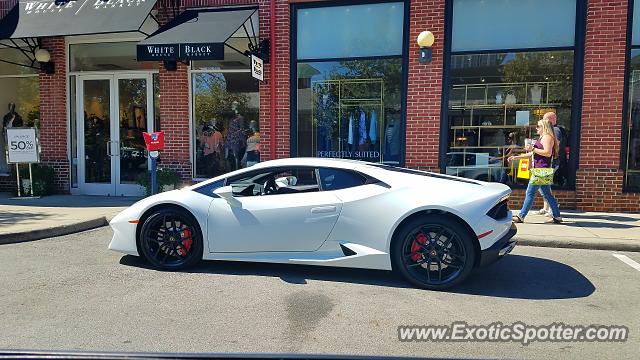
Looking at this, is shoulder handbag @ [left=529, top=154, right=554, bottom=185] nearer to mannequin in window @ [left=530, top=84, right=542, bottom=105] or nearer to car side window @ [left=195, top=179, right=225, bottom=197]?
mannequin in window @ [left=530, top=84, right=542, bottom=105]

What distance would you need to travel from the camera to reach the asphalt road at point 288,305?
3447mm

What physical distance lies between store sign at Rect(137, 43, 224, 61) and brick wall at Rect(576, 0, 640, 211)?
6736 mm

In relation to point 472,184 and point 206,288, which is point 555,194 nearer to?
point 472,184

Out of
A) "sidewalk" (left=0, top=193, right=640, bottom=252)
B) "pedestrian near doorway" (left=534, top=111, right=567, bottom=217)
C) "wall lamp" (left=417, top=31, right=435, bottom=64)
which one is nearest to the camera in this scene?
"sidewalk" (left=0, top=193, right=640, bottom=252)

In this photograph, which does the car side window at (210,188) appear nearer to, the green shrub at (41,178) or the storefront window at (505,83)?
the storefront window at (505,83)

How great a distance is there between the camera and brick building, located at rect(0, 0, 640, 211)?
28.6 ft

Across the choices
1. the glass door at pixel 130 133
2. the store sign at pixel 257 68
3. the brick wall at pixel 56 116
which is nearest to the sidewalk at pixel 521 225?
the glass door at pixel 130 133

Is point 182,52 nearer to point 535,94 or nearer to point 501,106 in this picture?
point 501,106

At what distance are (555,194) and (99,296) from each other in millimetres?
7956

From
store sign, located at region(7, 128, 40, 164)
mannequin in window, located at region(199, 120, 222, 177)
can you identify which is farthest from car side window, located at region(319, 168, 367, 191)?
store sign, located at region(7, 128, 40, 164)

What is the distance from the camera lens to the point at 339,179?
5.12 metres

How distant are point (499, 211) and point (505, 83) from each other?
5.33 metres

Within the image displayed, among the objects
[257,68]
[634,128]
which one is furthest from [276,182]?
[634,128]

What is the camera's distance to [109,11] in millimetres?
9852
